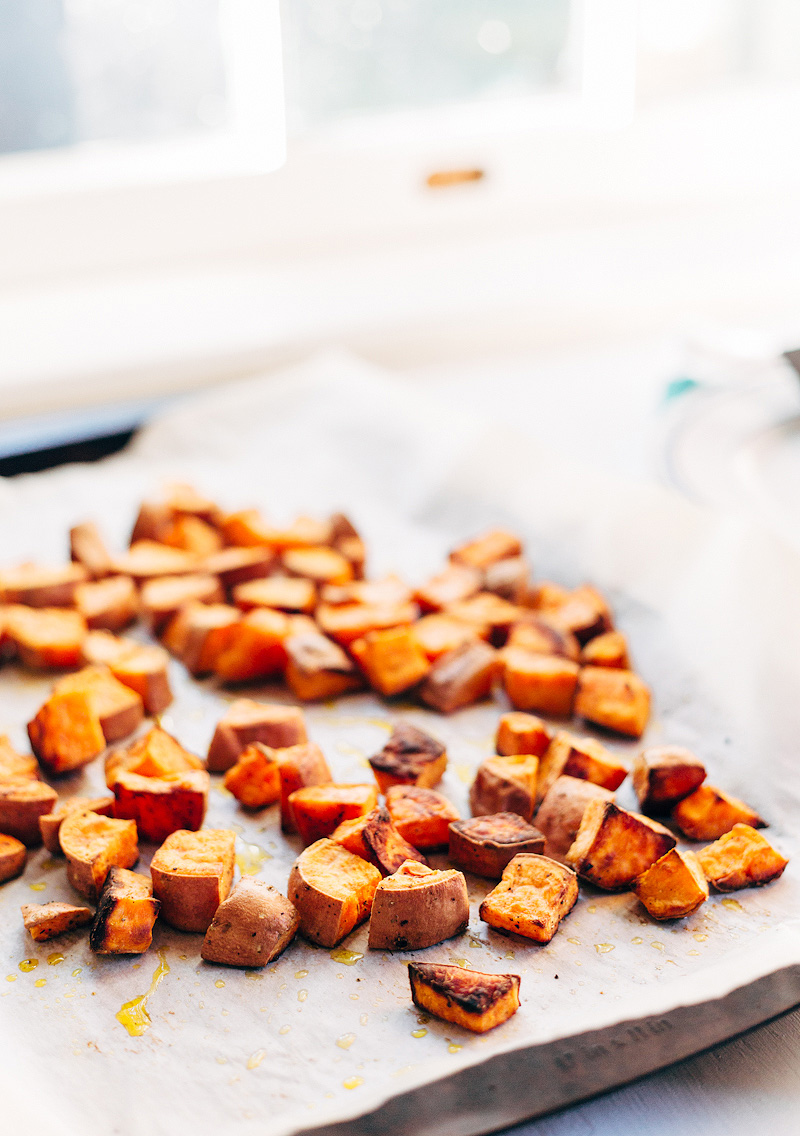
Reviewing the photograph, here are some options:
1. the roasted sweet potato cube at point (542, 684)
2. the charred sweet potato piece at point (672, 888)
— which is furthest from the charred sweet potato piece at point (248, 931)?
the roasted sweet potato cube at point (542, 684)

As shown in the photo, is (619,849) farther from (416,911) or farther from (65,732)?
(65,732)

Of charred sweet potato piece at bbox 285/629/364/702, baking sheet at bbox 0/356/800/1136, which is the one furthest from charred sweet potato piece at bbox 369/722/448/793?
charred sweet potato piece at bbox 285/629/364/702

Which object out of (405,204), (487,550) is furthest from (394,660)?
(405,204)

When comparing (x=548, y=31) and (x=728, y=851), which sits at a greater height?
(x=548, y=31)

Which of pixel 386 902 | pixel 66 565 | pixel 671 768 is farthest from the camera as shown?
pixel 66 565

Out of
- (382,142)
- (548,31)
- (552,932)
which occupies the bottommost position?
(552,932)

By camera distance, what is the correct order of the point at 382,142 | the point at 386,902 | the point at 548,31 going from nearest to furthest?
the point at 386,902 → the point at 382,142 → the point at 548,31

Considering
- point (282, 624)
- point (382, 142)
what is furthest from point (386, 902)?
point (382, 142)

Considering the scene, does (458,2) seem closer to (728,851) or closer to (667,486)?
(667,486)
